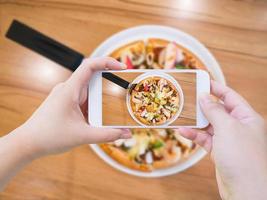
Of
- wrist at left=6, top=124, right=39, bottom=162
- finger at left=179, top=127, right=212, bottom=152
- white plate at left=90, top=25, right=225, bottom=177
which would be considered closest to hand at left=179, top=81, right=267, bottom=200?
finger at left=179, top=127, right=212, bottom=152

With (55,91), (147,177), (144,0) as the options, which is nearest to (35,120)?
(55,91)

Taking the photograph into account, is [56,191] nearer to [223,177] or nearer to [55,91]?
[55,91]


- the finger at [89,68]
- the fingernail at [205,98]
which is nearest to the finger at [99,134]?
the finger at [89,68]

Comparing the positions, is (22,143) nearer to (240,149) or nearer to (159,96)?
(159,96)

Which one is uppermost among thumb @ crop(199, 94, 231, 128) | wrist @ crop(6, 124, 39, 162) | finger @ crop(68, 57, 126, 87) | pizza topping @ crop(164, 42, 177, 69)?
pizza topping @ crop(164, 42, 177, 69)

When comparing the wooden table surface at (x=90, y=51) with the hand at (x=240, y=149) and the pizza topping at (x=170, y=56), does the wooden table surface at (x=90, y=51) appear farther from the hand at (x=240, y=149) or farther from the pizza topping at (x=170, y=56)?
the hand at (x=240, y=149)

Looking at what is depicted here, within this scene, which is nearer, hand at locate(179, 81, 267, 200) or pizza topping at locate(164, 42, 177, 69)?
hand at locate(179, 81, 267, 200)

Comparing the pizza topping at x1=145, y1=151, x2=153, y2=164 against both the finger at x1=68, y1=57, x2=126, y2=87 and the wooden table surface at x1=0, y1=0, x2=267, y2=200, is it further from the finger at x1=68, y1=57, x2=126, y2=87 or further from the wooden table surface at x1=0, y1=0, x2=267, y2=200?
the finger at x1=68, y1=57, x2=126, y2=87
